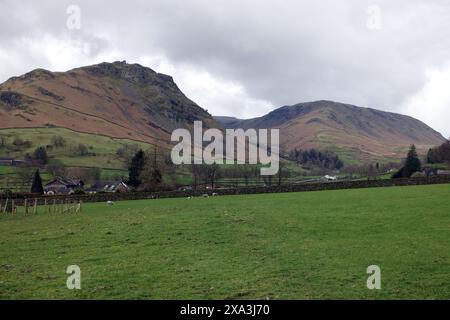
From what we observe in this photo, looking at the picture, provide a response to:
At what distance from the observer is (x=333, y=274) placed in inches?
652

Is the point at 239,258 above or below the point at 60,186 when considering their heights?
below

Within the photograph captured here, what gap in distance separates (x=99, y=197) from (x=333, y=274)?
71807mm

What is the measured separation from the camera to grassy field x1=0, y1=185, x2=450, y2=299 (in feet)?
48.8

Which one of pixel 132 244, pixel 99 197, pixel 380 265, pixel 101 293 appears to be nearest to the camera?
pixel 101 293

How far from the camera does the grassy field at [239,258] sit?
48.8 ft

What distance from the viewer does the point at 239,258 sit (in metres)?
19.7

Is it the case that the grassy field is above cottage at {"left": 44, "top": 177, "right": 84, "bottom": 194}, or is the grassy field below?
below

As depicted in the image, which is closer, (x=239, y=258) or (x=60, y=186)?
(x=239, y=258)

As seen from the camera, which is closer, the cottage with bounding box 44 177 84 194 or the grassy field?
the grassy field

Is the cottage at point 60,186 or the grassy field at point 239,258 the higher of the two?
the cottage at point 60,186

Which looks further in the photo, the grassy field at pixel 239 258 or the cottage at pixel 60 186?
the cottage at pixel 60 186
